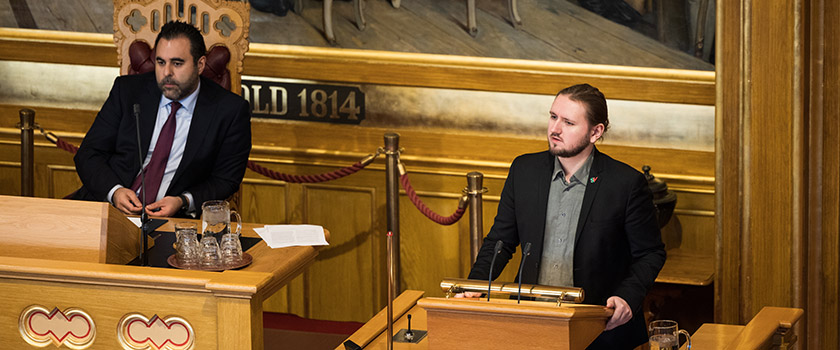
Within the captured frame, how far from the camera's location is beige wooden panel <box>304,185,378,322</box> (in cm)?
664

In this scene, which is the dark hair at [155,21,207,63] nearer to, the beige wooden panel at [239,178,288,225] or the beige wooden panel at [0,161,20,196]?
the beige wooden panel at [239,178,288,225]

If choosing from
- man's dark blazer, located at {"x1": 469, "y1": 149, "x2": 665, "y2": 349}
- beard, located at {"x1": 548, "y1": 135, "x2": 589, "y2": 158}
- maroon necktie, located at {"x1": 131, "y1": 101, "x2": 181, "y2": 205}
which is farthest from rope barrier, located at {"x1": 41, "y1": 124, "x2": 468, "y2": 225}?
beard, located at {"x1": 548, "y1": 135, "x2": 589, "y2": 158}

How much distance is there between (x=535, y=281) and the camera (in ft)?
13.6

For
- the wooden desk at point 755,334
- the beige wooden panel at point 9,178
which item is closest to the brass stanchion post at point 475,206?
the wooden desk at point 755,334

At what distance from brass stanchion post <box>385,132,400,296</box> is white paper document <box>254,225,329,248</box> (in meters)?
1.43

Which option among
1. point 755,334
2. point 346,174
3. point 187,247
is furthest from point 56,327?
point 346,174

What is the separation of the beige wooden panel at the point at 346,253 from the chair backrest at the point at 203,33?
3.91 ft

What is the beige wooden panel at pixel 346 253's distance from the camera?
6.64 meters

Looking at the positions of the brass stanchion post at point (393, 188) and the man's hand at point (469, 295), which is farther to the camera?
the brass stanchion post at point (393, 188)

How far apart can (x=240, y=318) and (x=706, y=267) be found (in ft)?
8.30

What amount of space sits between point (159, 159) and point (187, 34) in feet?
1.80

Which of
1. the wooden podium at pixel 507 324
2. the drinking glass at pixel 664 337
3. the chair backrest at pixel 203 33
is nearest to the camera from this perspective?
the wooden podium at pixel 507 324

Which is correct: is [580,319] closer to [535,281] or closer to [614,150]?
Answer: [535,281]

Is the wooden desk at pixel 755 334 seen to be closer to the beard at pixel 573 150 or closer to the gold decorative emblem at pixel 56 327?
the beard at pixel 573 150
